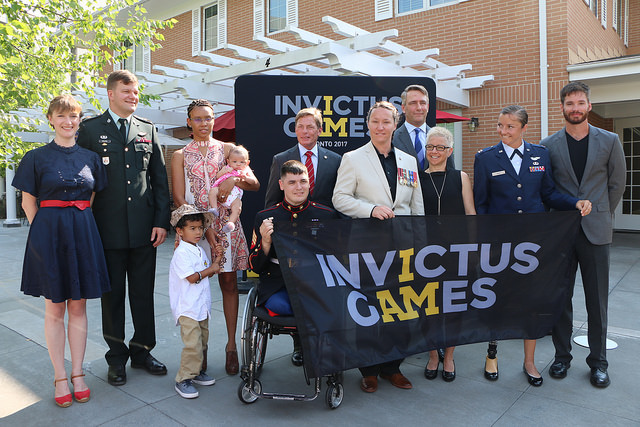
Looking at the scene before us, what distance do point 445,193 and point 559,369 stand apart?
58.8 inches

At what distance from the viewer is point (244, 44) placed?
13141 mm

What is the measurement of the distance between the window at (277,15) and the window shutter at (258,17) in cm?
23

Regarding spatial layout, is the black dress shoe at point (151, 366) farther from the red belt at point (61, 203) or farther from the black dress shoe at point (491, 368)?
the black dress shoe at point (491, 368)

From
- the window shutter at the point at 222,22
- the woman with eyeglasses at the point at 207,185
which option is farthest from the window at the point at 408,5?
the woman with eyeglasses at the point at 207,185

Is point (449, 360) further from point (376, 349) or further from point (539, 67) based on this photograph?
point (539, 67)

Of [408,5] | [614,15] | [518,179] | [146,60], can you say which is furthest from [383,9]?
[146,60]

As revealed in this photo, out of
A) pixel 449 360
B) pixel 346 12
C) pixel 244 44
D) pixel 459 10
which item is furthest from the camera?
pixel 244 44

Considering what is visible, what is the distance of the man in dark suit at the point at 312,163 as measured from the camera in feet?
11.5

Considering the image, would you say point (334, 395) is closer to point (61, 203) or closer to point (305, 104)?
point (61, 203)

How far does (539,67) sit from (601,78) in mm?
1019

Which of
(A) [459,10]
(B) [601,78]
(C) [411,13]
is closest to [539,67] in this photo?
(B) [601,78]

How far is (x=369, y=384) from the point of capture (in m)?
3.23

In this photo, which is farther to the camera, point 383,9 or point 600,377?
point 383,9

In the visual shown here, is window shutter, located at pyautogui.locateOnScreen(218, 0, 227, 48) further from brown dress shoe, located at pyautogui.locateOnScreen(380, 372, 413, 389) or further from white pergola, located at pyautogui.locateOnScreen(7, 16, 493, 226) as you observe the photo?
brown dress shoe, located at pyautogui.locateOnScreen(380, 372, 413, 389)
